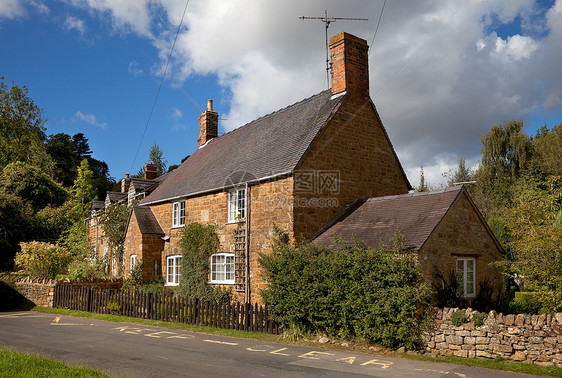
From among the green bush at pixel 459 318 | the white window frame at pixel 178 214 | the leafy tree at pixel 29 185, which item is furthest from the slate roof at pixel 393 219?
the leafy tree at pixel 29 185

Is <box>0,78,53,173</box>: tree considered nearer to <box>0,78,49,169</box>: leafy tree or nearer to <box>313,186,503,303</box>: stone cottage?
<box>0,78,49,169</box>: leafy tree

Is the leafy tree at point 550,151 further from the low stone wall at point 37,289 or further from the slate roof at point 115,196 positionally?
the low stone wall at point 37,289

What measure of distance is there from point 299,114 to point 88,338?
12463mm

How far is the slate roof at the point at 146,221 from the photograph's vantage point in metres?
22.4

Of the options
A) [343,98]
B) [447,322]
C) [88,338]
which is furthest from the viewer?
[343,98]

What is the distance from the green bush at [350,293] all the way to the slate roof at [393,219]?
0.76 m

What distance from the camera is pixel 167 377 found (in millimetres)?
8102

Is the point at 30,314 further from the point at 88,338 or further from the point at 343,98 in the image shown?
the point at 343,98

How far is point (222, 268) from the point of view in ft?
61.3

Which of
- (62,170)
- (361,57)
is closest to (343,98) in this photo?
(361,57)

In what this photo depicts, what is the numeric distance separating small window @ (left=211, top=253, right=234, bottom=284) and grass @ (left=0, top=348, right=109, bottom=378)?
9.62 meters

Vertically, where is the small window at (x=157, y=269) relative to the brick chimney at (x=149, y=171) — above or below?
below

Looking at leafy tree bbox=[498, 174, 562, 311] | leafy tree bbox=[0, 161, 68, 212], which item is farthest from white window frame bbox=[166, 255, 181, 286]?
leafy tree bbox=[0, 161, 68, 212]

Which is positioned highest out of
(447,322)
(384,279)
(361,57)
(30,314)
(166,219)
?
(361,57)
